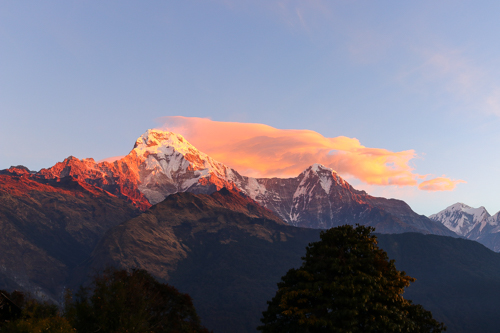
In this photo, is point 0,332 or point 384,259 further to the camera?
point 384,259

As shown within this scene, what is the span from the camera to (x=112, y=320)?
65.4 metres

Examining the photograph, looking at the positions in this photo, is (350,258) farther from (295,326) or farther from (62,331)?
(62,331)

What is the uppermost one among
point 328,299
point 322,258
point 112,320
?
point 322,258

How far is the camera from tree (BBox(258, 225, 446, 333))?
55906 mm

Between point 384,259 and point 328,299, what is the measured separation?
36.6 feet

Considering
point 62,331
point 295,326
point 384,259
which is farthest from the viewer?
point 384,259

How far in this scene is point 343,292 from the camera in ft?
189

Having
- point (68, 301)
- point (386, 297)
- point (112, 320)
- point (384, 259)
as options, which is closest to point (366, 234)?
point (384, 259)

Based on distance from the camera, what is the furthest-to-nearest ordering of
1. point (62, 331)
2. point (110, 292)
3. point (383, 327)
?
point (110, 292), point (383, 327), point (62, 331)

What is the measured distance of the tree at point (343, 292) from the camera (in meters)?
55.9

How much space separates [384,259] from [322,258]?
8.76 m

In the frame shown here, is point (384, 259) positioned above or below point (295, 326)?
above

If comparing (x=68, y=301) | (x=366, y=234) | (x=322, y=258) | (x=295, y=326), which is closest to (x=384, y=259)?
(x=366, y=234)

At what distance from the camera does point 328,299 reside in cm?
5838
